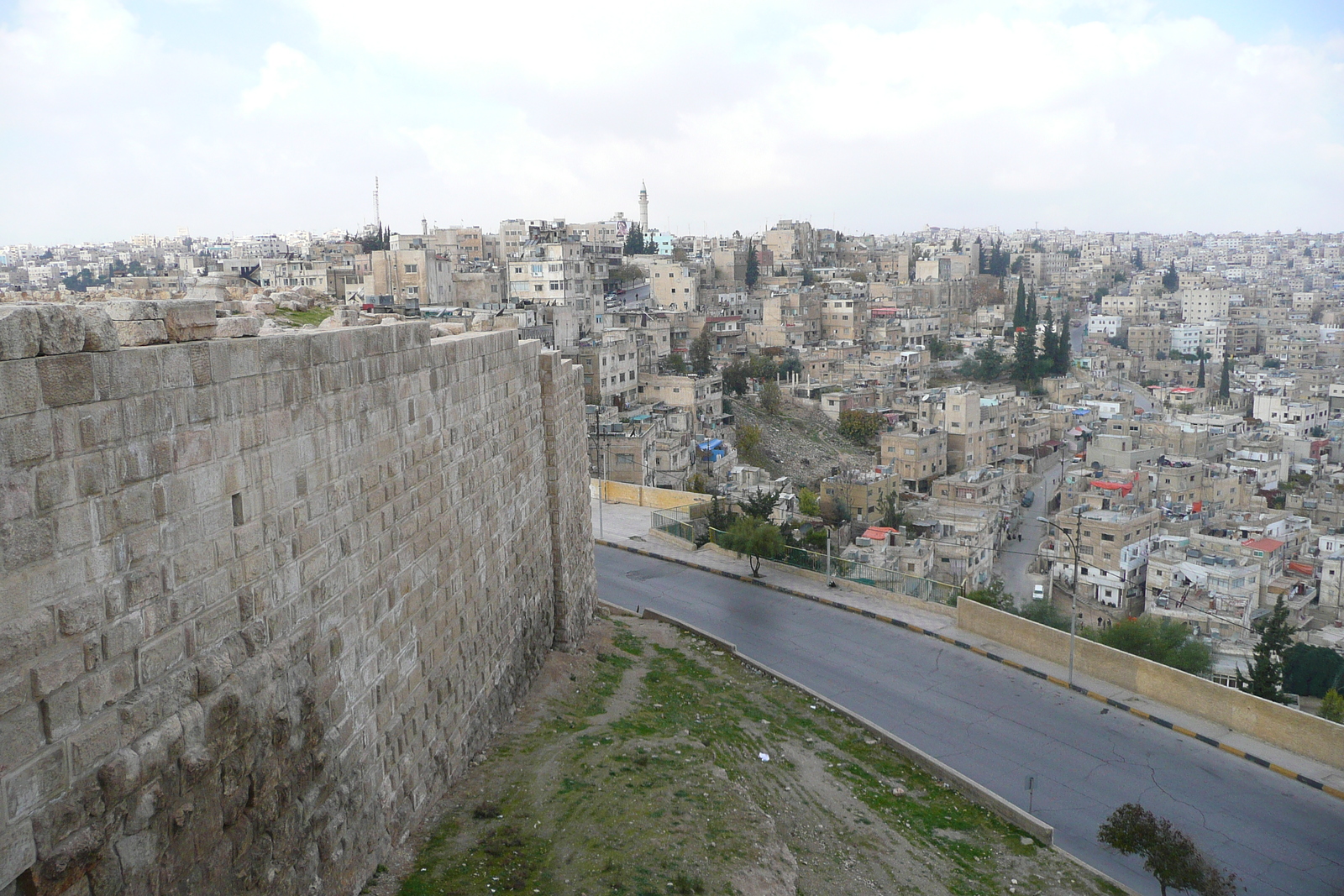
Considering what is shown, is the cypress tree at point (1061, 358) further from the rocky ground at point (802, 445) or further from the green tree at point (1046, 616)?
the green tree at point (1046, 616)

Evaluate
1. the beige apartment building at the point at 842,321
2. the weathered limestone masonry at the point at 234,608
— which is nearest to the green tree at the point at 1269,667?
the weathered limestone masonry at the point at 234,608

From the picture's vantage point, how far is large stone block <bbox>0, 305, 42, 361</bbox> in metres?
3.19

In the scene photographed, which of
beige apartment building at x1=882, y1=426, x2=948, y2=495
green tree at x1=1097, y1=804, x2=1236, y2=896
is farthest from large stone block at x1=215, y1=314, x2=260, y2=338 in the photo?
beige apartment building at x1=882, y1=426, x2=948, y2=495

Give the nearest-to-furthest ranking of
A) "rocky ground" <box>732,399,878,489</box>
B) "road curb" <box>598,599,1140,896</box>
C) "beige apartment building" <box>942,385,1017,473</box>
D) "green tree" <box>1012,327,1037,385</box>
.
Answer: "road curb" <box>598,599,1140,896</box> → "rocky ground" <box>732,399,878,489</box> → "beige apartment building" <box>942,385,1017,473</box> → "green tree" <box>1012,327,1037,385</box>

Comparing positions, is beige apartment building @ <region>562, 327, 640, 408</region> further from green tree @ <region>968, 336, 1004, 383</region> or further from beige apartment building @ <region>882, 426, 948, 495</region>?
green tree @ <region>968, 336, 1004, 383</region>

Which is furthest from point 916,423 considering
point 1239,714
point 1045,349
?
point 1239,714

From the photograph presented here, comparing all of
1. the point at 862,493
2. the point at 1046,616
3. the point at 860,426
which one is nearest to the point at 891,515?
the point at 862,493

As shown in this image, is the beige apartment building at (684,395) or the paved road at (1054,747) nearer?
the paved road at (1054,747)

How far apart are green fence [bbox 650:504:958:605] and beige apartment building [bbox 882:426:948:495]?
25090 millimetres

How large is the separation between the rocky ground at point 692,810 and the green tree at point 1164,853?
508mm

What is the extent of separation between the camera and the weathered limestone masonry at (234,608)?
11.0 feet

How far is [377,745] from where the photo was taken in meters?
6.16

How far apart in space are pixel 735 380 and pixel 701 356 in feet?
7.00

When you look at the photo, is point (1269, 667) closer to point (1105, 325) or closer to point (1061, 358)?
point (1061, 358)
